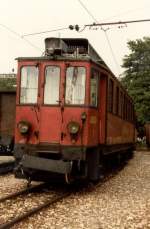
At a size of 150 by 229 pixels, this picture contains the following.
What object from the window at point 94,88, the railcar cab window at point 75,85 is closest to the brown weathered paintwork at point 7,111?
the window at point 94,88

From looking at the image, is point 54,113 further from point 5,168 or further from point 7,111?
point 7,111

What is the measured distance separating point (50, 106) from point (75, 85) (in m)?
0.76

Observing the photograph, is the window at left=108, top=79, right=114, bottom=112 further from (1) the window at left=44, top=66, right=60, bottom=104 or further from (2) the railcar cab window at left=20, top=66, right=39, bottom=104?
(2) the railcar cab window at left=20, top=66, right=39, bottom=104

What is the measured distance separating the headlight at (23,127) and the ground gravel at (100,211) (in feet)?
5.99

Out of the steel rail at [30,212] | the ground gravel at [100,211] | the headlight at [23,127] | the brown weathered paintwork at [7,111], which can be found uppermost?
the brown weathered paintwork at [7,111]

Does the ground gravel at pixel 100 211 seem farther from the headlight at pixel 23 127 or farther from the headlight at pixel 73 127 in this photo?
the headlight at pixel 23 127

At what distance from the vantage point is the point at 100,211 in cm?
1074

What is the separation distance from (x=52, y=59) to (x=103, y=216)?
442 centimetres

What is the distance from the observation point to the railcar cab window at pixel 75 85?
42.6ft

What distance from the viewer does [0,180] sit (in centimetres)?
1535

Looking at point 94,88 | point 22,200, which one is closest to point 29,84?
point 94,88

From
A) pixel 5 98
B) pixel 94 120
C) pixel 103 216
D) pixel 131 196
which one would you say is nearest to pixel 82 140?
pixel 94 120

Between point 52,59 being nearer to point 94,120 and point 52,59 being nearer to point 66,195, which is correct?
point 94,120

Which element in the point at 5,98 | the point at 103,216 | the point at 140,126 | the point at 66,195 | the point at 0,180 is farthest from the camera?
the point at 140,126
